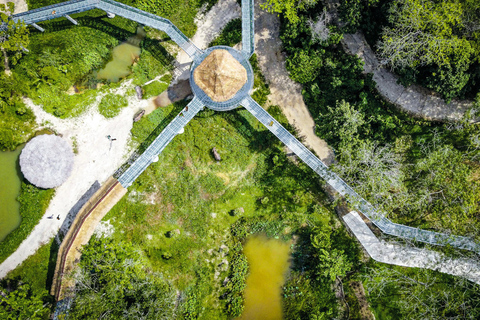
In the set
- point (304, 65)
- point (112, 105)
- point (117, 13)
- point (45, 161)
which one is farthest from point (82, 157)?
point (304, 65)

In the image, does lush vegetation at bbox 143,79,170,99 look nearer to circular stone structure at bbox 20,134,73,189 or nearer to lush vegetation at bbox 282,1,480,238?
circular stone structure at bbox 20,134,73,189

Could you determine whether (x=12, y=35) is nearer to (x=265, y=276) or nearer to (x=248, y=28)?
(x=248, y=28)

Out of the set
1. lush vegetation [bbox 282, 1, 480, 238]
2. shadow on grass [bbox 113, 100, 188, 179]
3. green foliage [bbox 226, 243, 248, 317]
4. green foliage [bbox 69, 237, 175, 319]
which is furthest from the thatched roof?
green foliage [bbox 69, 237, 175, 319]

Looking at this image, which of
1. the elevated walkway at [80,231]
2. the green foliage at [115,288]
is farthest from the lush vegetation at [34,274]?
the green foliage at [115,288]

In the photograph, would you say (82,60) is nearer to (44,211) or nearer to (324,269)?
(44,211)

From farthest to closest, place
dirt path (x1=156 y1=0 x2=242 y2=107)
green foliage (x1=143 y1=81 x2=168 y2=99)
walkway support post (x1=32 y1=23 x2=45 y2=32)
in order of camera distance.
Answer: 1. dirt path (x1=156 y1=0 x2=242 y2=107)
2. green foliage (x1=143 y1=81 x2=168 y2=99)
3. walkway support post (x1=32 y1=23 x2=45 y2=32)

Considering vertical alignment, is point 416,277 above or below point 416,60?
below

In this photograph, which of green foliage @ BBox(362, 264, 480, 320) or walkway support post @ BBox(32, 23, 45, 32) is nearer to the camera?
green foliage @ BBox(362, 264, 480, 320)

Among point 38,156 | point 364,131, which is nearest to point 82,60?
point 38,156
